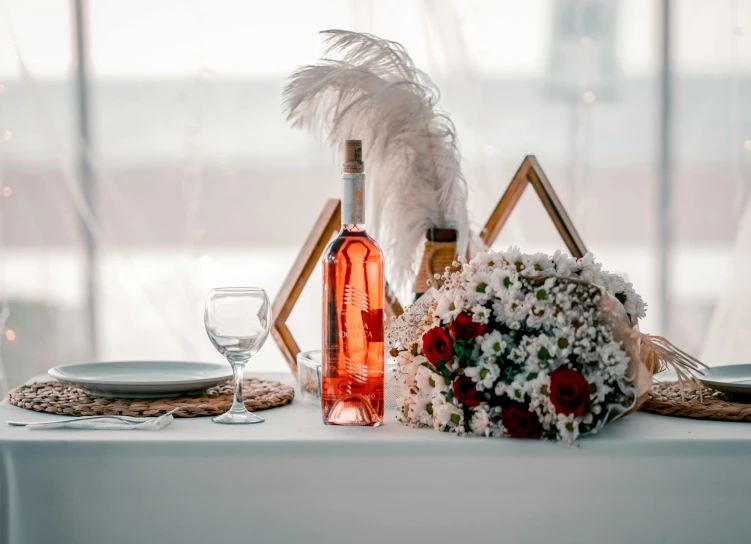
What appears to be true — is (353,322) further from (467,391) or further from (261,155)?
(261,155)

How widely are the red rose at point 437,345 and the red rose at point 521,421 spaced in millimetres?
94

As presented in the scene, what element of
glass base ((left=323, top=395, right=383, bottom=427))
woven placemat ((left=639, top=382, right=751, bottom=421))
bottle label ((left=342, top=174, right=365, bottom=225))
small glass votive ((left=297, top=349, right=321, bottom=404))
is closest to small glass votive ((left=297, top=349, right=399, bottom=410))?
small glass votive ((left=297, top=349, right=321, bottom=404))

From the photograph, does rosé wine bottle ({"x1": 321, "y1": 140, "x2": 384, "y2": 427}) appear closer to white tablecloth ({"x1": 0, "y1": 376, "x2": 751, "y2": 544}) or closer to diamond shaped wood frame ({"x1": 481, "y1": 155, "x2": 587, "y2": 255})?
white tablecloth ({"x1": 0, "y1": 376, "x2": 751, "y2": 544})

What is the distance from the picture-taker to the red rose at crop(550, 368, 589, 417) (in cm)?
90

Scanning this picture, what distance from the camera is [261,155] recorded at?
107 inches

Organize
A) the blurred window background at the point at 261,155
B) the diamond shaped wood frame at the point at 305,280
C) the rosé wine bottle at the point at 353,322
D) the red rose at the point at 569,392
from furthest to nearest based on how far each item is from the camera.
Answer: the blurred window background at the point at 261,155
the diamond shaped wood frame at the point at 305,280
the rosé wine bottle at the point at 353,322
the red rose at the point at 569,392

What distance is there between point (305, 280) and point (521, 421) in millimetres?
491

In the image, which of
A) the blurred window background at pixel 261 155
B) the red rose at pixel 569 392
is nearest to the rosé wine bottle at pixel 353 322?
the red rose at pixel 569 392

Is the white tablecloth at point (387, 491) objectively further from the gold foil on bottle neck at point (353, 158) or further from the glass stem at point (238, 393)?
the gold foil on bottle neck at point (353, 158)

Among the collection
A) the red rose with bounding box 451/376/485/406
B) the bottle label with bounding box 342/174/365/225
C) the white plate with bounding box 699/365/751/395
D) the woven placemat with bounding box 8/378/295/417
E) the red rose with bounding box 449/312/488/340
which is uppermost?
the bottle label with bounding box 342/174/365/225

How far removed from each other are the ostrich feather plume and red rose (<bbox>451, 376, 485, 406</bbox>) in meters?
0.32

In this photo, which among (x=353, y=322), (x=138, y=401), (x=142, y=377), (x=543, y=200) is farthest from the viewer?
(x=543, y=200)

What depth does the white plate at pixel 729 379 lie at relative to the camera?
42.9 inches

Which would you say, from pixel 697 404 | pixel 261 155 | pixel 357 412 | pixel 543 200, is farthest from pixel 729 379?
pixel 261 155
